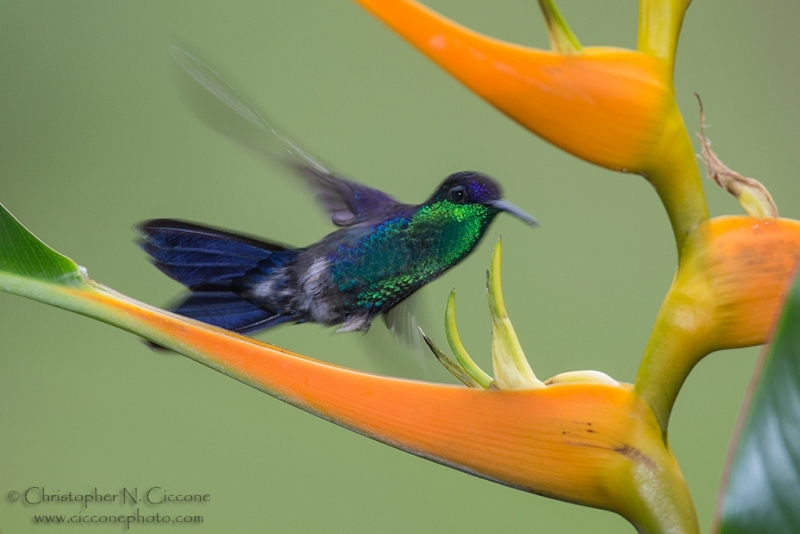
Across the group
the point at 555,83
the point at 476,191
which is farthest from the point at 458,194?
the point at 555,83

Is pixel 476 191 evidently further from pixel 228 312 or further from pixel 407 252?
pixel 228 312

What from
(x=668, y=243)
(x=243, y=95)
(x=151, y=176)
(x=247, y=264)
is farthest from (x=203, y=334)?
(x=668, y=243)

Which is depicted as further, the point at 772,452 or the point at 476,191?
the point at 476,191

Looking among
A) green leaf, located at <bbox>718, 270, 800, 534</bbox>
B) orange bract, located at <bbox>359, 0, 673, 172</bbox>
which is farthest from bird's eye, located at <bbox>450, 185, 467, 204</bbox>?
green leaf, located at <bbox>718, 270, 800, 534</bbox>

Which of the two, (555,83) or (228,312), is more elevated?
(555,83)

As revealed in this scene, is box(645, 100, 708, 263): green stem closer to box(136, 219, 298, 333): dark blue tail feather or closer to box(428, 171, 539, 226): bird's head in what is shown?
box(428, 171, 539, 226): bird's head

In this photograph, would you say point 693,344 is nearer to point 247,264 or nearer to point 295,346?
point 247,264
